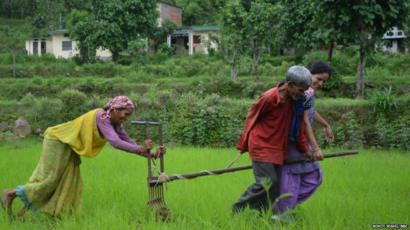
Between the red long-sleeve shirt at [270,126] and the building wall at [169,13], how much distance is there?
38.1m

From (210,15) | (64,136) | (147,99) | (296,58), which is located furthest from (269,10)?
(210,15)

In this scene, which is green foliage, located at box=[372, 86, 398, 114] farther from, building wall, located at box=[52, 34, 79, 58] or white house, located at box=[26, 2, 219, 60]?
building wall, located at box=[52, 34, 79, 58]

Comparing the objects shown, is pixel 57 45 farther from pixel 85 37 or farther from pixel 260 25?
pixel 260 25

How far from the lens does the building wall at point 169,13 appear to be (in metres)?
43.0

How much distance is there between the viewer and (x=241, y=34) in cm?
1877

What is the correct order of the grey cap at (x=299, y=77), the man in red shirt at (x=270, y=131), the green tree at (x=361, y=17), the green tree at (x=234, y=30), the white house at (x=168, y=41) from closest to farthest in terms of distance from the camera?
the grey cap at (x=299, y=77), the man in red shirt at (x=270, y=131), the green tree at (x=361, y=17), the green tree at (x=234, y=30), the white house at (x=168, y=41)

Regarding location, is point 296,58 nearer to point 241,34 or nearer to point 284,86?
point 241,34

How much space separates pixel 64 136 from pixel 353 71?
673 inches

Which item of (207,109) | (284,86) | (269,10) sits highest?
(269,10)

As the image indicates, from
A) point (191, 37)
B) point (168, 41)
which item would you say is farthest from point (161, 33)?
point (168, 41)

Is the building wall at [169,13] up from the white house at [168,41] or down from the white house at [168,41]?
up

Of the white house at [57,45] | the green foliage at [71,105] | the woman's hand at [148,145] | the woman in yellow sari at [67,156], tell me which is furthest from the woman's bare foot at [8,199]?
the white house at [57,45]

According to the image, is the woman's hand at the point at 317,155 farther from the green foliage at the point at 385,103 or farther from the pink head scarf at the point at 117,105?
the green foliage at the point at 385,103

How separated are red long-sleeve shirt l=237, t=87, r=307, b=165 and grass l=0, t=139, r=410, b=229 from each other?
51 centimetres
